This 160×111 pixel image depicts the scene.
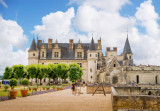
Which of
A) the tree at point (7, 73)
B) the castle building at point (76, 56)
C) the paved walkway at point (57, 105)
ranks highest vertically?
the castle building at point (76, 56)

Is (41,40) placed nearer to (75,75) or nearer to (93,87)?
(75,75)

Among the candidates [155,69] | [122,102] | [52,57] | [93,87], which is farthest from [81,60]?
[122,102]

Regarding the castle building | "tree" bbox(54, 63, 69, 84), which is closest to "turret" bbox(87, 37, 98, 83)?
the castle building

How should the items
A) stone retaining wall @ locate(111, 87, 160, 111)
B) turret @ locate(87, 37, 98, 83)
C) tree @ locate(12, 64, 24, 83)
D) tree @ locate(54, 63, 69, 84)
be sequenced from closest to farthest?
stone retaining wall @ locate(111, 87, 160, 111) → tree @ locate(12, 64, 24, 83) → tree @ locate(54, 63, 69, 84) → turret @ locate(87, 37, 98, 83)

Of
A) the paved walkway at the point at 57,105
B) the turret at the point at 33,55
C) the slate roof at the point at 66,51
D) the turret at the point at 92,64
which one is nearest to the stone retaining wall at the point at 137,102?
the paved walkway at the point at 57,105

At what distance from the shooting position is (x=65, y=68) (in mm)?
60719

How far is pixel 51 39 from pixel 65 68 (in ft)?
60.5

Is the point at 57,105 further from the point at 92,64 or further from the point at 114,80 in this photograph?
the point at 92,64

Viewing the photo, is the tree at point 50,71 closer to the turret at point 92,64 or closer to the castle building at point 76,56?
the castle building at point 76,56

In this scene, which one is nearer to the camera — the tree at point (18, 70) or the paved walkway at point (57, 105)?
the paved walkway at point (57, 105)

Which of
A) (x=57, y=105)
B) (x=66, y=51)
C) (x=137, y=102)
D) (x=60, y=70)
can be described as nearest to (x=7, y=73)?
(x=66, y=51)

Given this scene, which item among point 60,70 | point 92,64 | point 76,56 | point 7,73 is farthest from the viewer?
point 7,73

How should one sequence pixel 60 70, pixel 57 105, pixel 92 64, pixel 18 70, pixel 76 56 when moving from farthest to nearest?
pixel 76 56, pixel 92 64, pixel 60 70, pixel 18 70, pixel 57 105

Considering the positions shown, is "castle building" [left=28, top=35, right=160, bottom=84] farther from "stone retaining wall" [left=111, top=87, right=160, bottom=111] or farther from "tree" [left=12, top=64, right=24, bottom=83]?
"stone retaining wall" [left=111, top=87, right=160, bottom=111]
